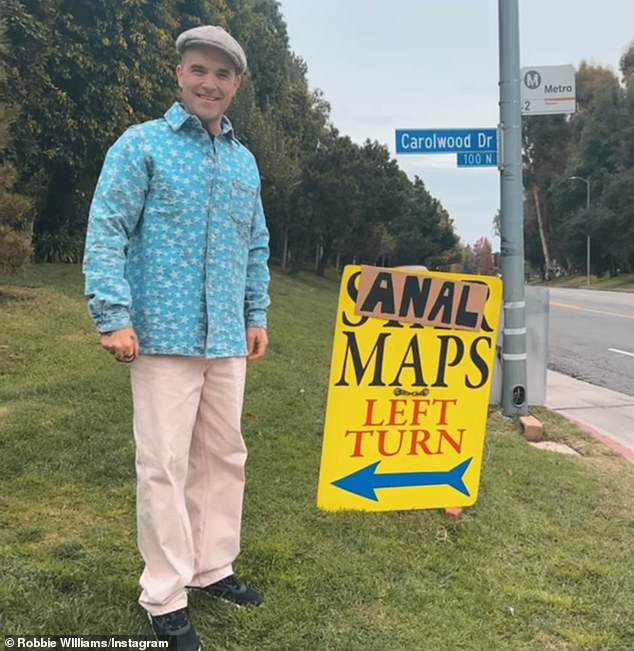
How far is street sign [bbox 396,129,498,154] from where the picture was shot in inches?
247

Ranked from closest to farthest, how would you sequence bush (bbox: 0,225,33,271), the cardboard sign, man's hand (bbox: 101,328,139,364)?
man's hand (bbox: 101,328,139,364) < the cardboard sign < bush (bbox: 0,225,33,271)

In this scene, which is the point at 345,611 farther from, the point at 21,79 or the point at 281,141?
the point at 281,141

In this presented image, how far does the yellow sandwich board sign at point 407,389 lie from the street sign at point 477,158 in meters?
2.90

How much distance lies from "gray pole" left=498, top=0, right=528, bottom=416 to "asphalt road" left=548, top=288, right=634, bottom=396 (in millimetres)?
2865

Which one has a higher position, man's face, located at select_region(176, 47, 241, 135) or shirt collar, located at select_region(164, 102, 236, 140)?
man's face, located at select_region(176, 47, 241, 135)

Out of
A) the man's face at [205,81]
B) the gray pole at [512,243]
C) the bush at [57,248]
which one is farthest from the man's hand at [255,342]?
the bush at [57,248]

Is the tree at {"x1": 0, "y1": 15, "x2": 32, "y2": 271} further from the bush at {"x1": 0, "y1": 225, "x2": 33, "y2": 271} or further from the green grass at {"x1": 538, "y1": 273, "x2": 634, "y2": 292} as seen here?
the green grass at {"x1": 538, "y1": 273, "x2": 634, "y2": 292}

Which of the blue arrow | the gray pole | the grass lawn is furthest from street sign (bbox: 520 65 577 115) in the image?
the blue arrow

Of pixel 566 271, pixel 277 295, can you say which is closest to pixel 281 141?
pixel 277 295

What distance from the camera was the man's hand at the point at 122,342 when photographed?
7.46 feet

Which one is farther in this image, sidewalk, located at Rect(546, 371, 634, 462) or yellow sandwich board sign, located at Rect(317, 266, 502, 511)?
sidewalk, located at Rect(546, 371, 634, 462)

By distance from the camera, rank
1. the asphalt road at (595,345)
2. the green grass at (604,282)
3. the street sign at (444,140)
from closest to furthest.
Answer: the street sign at (444,140), the asphalt road at (595,345), the green grass at (604,282)

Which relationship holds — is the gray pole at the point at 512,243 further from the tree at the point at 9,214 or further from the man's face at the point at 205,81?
the tree at the point at 9,214

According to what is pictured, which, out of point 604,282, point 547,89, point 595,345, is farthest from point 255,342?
point 604,282
